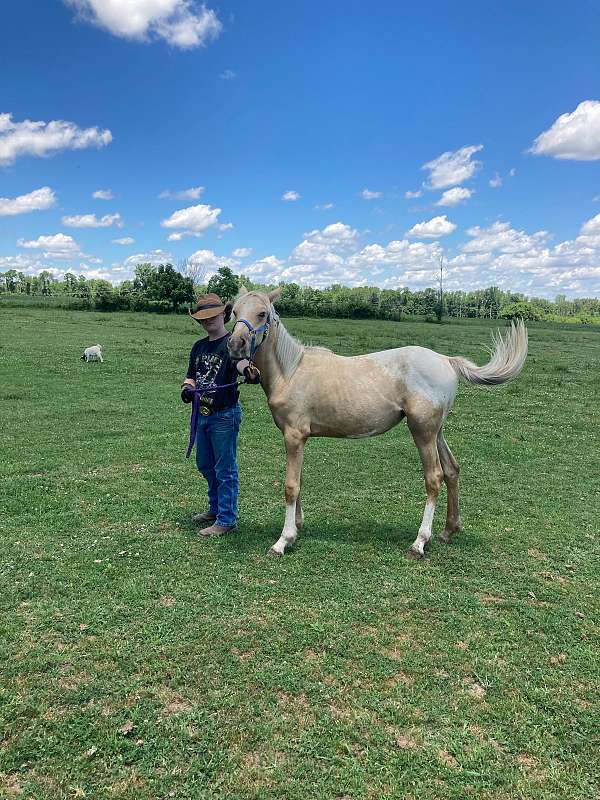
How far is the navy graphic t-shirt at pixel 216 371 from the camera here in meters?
5.73

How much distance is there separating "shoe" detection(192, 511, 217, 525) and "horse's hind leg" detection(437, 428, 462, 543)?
9.36ft

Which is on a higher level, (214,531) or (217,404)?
(217,404)

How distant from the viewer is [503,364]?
5.69 metres

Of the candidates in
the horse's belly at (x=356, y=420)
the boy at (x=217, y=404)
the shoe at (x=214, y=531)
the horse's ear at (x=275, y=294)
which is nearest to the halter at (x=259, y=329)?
the horse's ear at (x=275, y=294)

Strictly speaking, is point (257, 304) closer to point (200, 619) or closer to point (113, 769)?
point (200, 619)

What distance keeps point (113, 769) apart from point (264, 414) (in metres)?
10.8

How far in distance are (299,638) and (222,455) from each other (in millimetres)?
2368

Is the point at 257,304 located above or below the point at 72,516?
above

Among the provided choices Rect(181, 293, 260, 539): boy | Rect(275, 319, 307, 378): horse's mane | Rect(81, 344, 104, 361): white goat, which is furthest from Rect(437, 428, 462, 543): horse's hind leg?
Rect(81, 344, 104, 361): white goat

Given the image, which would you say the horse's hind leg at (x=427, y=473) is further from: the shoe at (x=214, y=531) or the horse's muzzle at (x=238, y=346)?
the shoe at (x=214, y=531)

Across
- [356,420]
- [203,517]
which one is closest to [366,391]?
[356,420]

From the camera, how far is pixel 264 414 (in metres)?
13.5

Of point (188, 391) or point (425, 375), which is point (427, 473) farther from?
point (188, 391)

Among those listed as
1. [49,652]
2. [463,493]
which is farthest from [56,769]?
[463,493]
